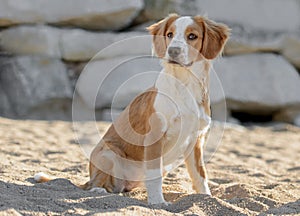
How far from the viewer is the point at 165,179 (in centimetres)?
484

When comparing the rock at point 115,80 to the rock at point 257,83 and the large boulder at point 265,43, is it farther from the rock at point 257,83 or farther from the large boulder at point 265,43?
the large boulder at point 265,43

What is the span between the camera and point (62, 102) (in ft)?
30.3

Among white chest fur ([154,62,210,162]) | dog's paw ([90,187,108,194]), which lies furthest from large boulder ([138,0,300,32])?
dog's paw ([90,187,108,194])

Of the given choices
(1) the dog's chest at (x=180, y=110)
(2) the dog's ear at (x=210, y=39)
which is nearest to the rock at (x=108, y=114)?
(2) the dog's ear at (x=210, y=39)

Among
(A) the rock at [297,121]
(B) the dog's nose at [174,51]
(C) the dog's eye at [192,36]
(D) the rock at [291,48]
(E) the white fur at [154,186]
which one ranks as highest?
(C) the dog's eye at [192,36]

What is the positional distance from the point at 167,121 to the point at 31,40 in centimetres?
580

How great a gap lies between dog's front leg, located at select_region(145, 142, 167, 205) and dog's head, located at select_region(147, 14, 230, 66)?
63 cm

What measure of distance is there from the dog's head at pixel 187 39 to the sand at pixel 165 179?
3.19 ft

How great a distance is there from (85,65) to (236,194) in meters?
5.69

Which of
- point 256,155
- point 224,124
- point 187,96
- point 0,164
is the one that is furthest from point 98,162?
point 224,124

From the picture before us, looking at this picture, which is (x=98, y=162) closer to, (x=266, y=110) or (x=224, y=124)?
(x=224, y=124)

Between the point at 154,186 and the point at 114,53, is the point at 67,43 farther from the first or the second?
the point at 154,186

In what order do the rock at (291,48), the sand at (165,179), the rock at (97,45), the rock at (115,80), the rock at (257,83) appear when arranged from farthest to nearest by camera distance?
the rock at (291,48) → the rock at (257,83) → the rock at (97,45) → the rock at (115,80) → the sand at (165,179)

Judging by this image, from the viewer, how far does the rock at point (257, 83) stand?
9773 mm
